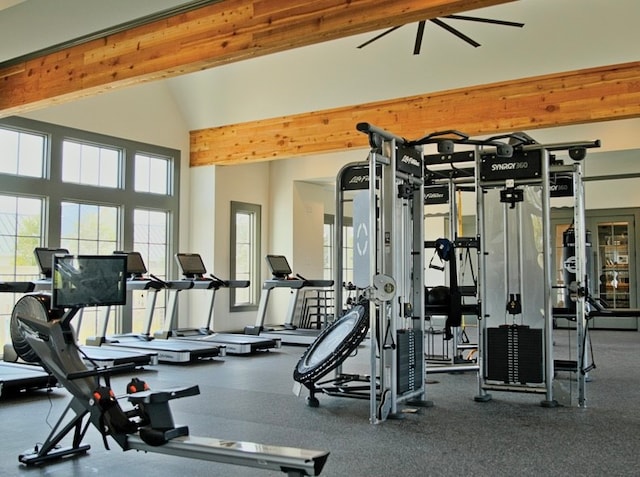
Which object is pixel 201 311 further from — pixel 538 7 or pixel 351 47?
pixel 538 7

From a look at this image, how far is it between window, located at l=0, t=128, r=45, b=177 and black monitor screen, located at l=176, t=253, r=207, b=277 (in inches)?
89.8

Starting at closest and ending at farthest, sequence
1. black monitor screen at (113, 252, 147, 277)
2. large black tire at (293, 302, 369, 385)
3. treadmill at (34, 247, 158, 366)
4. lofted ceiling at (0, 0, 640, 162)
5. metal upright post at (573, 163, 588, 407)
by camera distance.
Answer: large black tire at (293, 302, 369, 385) < metal upright post at (573, 163, 588, 407) < lofted ceiling at (0, 0, 640, 162) < treadmill at (34, 247, 158, 366) < black monitor screen at (113, 252, 147, 277)

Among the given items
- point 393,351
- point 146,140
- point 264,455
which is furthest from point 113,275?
point 146,140

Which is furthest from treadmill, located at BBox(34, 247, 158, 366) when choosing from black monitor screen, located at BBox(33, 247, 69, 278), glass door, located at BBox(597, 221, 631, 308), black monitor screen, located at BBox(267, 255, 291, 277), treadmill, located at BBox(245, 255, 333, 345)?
glass door, located at BBox(597, 221, 631, 308)

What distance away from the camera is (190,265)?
9531mm

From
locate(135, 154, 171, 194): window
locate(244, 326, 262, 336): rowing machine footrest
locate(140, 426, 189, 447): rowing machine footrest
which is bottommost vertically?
locate(244, 326, 262, 336): rowing machine footrest

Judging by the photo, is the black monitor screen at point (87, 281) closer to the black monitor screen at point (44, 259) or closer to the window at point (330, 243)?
the black monitor screen at point (44, 259)

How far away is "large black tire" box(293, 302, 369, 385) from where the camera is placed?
4992 mm

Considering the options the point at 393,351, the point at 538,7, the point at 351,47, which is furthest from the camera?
the point at 351,47

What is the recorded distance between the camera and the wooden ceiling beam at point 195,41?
15.4ft

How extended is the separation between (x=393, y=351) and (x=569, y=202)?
8.33 metres

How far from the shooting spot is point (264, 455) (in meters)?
2.82

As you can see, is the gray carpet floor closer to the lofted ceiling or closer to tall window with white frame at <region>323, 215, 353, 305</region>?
the lofted ceiling

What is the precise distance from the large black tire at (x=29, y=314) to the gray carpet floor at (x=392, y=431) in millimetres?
622
